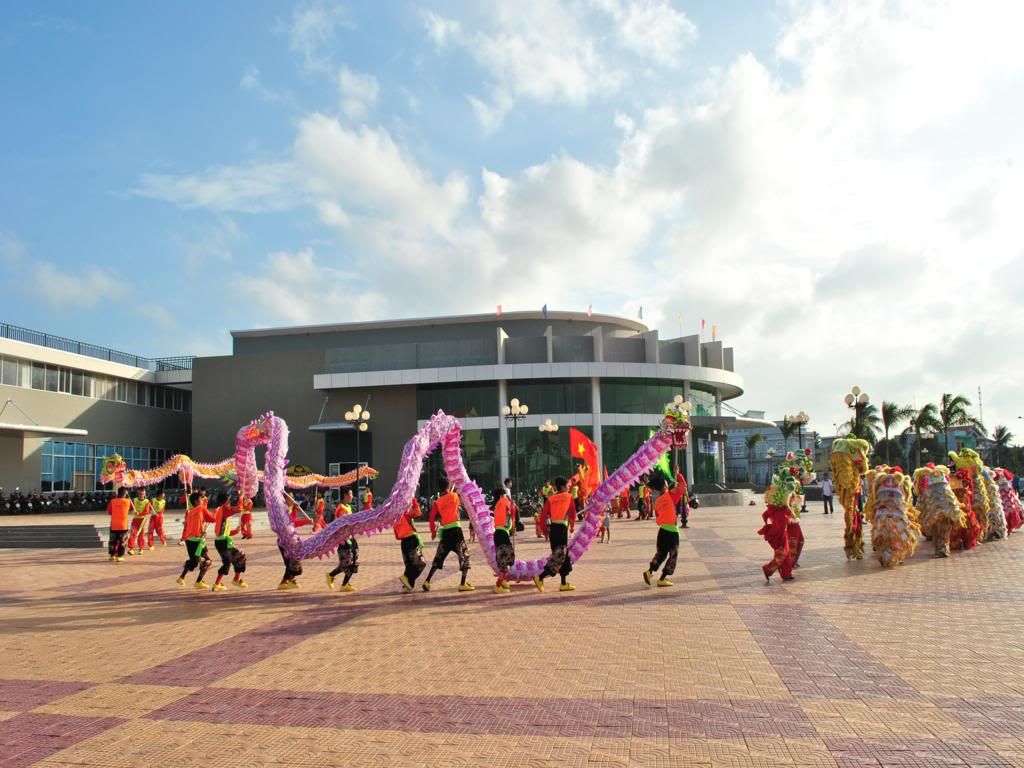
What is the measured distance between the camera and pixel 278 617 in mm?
9883

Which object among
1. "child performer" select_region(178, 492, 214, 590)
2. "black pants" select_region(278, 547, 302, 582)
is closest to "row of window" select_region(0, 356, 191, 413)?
"child performer" select_region(178, 492, 214, 590)

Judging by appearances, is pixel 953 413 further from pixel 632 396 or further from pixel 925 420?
pixel 632 396

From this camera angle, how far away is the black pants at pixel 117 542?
16.8 m

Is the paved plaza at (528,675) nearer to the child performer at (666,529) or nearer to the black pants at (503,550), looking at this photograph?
the child performer at (666,529)

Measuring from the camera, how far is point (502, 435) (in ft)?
133

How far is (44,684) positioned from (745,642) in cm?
662

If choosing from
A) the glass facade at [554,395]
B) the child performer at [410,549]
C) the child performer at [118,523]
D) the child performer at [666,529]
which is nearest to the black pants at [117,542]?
the child performer at [118,523]

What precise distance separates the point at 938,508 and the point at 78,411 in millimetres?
39018

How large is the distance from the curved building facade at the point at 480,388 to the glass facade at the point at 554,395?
5cm

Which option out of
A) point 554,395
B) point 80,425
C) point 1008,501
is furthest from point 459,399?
point 1008,501

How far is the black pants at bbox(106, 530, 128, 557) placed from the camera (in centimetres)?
1681

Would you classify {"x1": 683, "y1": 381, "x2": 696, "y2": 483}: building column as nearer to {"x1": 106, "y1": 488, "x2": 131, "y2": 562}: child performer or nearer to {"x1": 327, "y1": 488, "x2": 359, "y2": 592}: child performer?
{"x1": 106, "y1": 488, "x2": 131, "y2": 562}: child performer

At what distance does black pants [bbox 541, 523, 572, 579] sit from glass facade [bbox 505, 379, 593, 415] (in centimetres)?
2932

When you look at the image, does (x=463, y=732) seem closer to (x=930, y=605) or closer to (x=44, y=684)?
(x=44, y=684)
